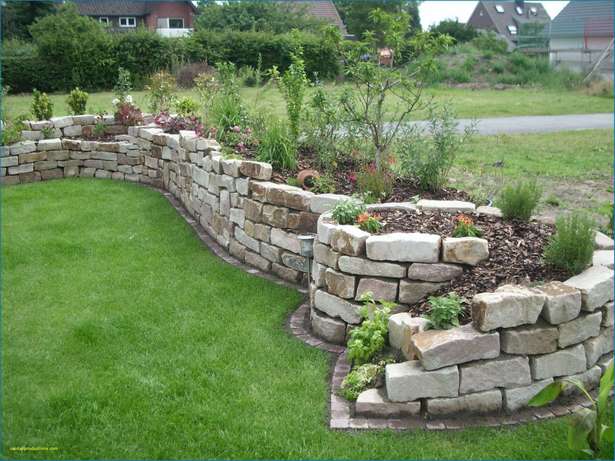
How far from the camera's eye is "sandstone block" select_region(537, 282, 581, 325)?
3.80 meters

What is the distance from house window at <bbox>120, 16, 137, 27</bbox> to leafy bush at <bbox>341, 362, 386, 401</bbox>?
1755 cm

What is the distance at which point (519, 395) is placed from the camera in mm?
3848

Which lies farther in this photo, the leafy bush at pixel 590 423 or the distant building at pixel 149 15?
the distant building at pixel 149 15

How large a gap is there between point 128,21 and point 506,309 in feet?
61.0

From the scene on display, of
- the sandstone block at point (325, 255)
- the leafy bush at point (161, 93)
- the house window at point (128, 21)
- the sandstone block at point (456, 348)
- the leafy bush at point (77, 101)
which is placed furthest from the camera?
the house window at point (128, 21)

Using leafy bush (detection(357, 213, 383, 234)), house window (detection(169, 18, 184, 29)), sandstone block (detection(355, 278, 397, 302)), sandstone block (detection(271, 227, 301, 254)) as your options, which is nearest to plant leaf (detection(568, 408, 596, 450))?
sandstone block (detection(355, 278, 397, 302))

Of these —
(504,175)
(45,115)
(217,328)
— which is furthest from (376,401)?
(45,115)

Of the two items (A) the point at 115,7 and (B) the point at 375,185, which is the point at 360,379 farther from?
(A) the point at 115,7

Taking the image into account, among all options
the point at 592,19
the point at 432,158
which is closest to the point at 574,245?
the point at 432,158

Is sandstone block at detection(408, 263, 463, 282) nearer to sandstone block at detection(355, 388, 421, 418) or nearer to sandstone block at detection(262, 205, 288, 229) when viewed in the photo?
sandstone block at detection(355, 388, 421, 418)

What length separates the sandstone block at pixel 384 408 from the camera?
150 inches

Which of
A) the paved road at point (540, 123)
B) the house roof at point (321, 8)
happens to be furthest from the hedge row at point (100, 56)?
the paved road at point (540, 123)

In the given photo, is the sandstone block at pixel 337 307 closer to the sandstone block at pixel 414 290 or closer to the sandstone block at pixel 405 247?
the sandstone block at pixel 414 290

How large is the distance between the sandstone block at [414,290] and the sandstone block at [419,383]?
2.35ft
